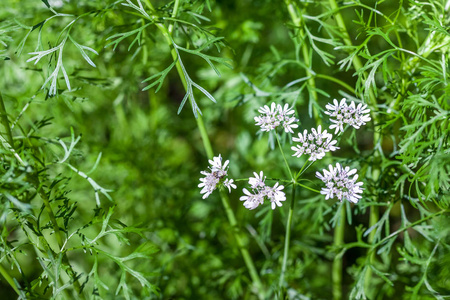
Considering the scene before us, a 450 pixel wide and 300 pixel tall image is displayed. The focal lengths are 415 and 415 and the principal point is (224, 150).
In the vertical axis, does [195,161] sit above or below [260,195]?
below

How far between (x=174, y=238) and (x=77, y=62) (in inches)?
31.1

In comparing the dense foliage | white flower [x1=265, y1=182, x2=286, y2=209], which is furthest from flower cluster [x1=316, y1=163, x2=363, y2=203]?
the dense foliage

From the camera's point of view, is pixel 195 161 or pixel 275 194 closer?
pixel 275 194

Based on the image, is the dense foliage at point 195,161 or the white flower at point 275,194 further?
the dense foliage at point 195,161

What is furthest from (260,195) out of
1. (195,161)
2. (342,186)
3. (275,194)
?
(195,161)

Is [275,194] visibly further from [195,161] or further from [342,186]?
[195,161]

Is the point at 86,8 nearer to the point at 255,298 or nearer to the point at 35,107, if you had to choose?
the point at 35,107

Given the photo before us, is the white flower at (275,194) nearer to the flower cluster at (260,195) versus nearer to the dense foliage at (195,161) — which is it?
the flower cluster at (260,195)

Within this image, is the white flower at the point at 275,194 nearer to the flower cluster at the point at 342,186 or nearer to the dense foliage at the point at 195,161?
the flower cluster at the point at 342,186

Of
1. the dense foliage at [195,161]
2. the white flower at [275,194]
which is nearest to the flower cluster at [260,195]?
the white flower at [275,194]

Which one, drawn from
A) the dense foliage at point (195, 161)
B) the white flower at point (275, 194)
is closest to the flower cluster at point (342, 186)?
the white flower at point (275, 194)

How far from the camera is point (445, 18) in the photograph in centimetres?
97

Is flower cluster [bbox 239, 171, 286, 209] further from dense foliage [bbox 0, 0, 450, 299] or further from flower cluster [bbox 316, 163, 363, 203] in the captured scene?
dense foliage [bbox 0, 0, 450, 299]

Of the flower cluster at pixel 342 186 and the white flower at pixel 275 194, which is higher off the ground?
the flower cluster at pixel 342 186
